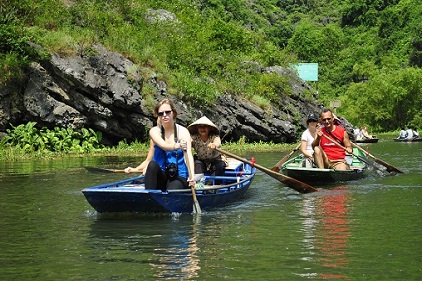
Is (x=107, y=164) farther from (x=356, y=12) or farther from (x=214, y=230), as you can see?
(x=356, y=12)

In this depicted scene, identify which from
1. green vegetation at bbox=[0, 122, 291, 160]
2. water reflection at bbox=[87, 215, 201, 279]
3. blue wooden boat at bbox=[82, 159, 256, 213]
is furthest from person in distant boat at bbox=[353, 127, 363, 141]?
water reflection at bbox=[87, 215, 201, 279]

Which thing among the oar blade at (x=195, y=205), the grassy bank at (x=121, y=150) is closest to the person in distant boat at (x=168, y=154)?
the oar blade at (x=195, y=205)

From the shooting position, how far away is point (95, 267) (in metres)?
6.20

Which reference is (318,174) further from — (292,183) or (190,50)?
(190,50)

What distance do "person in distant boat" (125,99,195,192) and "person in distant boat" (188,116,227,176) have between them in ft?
6.21

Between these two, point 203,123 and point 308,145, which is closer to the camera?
point 203,123

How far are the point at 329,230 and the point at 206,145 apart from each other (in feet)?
11.6

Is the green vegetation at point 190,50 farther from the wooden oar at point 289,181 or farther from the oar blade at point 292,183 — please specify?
the oar blade at point 292,183

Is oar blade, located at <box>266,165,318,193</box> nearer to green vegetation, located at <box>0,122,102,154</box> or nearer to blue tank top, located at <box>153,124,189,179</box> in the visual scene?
blue tank top, located at <box>153,124,189,179</box>

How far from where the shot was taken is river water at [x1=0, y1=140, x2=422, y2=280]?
5984 millimetres

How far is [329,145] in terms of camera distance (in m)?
13.9

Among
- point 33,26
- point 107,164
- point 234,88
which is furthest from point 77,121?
point 234,88

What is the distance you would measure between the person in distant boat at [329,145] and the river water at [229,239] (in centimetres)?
113

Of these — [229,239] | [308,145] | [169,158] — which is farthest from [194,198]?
[308,145]
